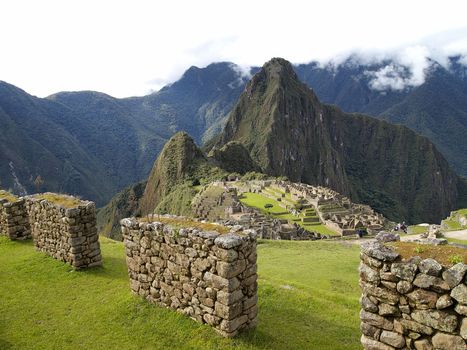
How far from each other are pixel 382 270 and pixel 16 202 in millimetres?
18160

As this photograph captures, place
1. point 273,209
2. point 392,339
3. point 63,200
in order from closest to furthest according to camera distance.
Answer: point 392,339
point 63,200
point 273,209

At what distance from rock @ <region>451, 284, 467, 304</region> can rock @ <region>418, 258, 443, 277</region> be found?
0.33m

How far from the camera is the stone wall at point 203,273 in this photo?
343 inches

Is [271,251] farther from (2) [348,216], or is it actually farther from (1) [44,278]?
(2) [348,216]

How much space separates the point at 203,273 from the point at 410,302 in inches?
184

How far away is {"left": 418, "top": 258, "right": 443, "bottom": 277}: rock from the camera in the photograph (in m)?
5.94

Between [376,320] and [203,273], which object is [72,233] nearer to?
[203,273]

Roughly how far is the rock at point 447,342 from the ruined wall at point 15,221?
1889cm

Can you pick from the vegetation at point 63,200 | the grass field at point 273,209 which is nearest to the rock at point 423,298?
the vegetation at point 63,200

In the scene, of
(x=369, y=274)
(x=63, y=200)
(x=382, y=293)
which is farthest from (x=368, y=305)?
(x=63, y=200)

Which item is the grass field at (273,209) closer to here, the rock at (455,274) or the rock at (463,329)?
the rock at (463,329)

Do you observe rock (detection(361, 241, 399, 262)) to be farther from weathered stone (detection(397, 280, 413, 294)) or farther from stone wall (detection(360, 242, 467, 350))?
weathered stone (detection(397, 280, 413, 294))

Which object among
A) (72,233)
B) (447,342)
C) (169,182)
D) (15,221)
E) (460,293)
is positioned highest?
(460,293)

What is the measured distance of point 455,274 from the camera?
18.8 ft
